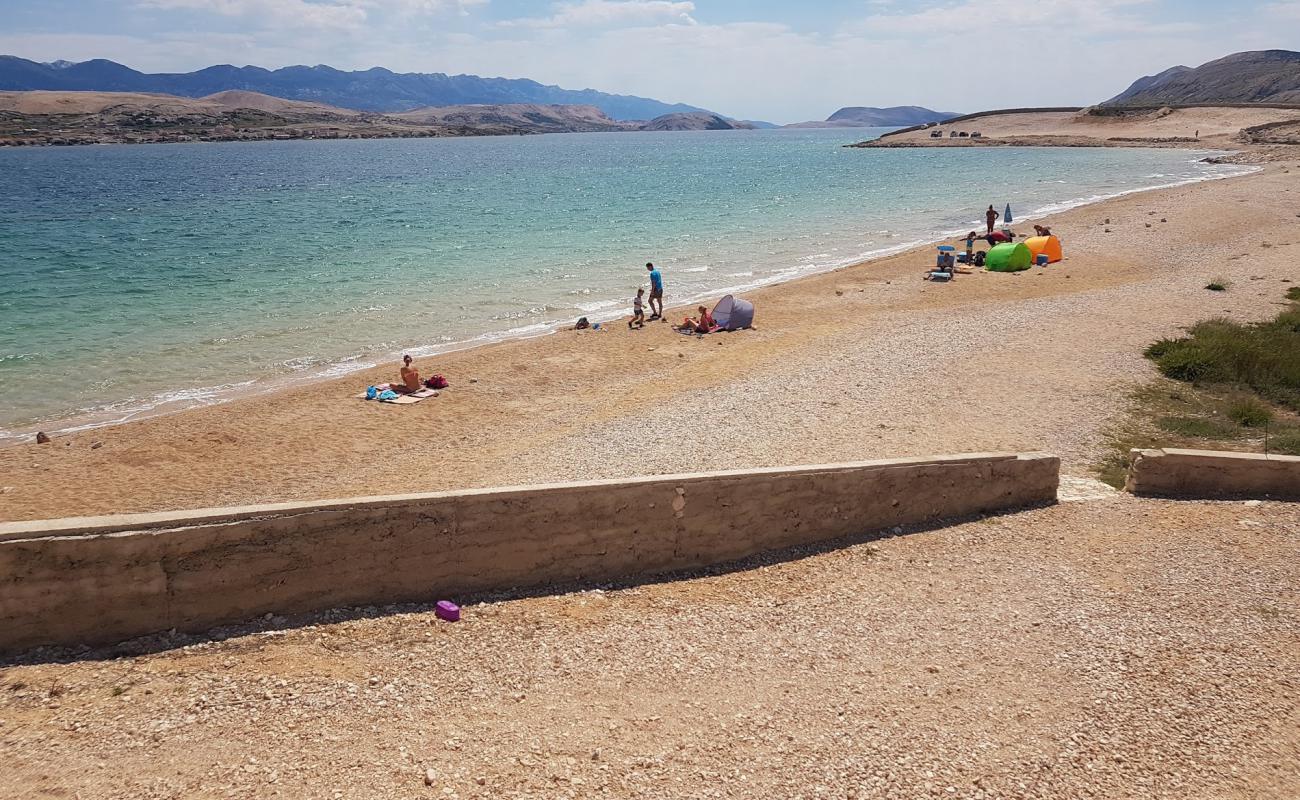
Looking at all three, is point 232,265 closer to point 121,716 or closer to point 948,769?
point 121,716

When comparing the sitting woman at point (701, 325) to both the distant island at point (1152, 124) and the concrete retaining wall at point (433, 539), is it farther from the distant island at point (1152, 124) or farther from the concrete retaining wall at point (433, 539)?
the distant island at point (1152, 124)

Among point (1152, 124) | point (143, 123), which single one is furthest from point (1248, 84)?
point (143, 123)

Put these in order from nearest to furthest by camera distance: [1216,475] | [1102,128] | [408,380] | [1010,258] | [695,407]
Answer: [1216,475], [695,407], [408,380], [1010,258], [1102,128]

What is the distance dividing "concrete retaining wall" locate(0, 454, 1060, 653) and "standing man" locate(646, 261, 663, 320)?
1346 centimetres

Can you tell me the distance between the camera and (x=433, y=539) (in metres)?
6.75

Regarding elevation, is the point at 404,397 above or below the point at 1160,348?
below

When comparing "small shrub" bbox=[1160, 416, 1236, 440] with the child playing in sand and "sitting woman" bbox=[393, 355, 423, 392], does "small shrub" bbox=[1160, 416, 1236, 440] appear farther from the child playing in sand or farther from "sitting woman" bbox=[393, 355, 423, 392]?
"sitting woman" bbox=[393, 355, 423, 392]

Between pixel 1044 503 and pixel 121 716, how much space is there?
332 inches

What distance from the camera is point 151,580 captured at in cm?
599

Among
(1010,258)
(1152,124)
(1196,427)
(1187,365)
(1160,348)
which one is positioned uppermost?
(1152,124)

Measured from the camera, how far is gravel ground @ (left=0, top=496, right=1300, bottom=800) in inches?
190

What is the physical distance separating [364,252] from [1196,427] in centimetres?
3089

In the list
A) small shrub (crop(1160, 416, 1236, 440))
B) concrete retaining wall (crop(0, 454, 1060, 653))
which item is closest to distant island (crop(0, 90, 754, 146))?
concrete retaining wall (crop(0, 454, 1060, 653))

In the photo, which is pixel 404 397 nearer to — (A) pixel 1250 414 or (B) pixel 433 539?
(B) pixel 433 539
